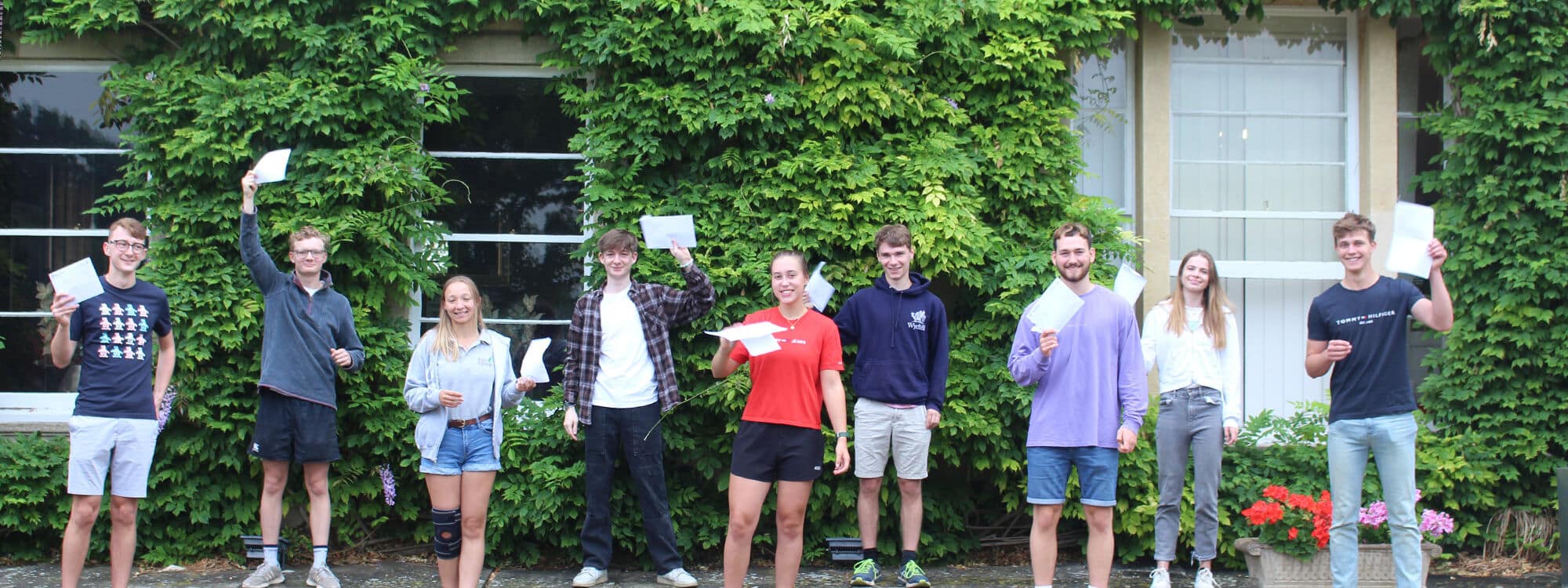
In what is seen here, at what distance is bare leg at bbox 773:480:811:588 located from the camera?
503 centimetres

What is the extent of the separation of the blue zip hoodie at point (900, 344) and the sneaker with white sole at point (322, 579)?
2.73m

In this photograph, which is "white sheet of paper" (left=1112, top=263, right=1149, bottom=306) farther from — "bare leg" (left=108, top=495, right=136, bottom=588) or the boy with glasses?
"bare leg" (left=108, top=495, right=136, bottom=588)

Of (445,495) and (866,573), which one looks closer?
(445,495)

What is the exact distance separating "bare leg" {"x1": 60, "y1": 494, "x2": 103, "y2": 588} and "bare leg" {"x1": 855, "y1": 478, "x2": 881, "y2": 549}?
11.2 ft

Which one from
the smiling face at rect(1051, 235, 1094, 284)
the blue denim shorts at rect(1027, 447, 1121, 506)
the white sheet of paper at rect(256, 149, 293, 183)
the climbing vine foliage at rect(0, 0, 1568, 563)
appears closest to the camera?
the blue denim shorts at rect(1027, 447, 1121, 506)

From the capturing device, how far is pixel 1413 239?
488cm

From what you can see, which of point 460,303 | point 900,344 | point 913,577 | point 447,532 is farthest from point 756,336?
point 913,577

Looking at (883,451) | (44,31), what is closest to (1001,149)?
(883,451)

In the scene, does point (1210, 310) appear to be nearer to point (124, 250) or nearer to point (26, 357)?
point (124, 250)

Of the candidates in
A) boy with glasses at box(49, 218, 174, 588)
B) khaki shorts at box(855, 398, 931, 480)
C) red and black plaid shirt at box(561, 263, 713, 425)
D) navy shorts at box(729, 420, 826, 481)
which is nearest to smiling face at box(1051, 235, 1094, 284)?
khaki shorts at box(855, 398, 931, 480)

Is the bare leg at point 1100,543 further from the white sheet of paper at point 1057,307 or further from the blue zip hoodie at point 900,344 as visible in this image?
the blue zip hoodie at point 900,344

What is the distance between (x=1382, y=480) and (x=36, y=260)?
718 cm

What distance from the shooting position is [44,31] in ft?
21.9

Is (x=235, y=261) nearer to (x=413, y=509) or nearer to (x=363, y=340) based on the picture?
(x=363, y=340)
